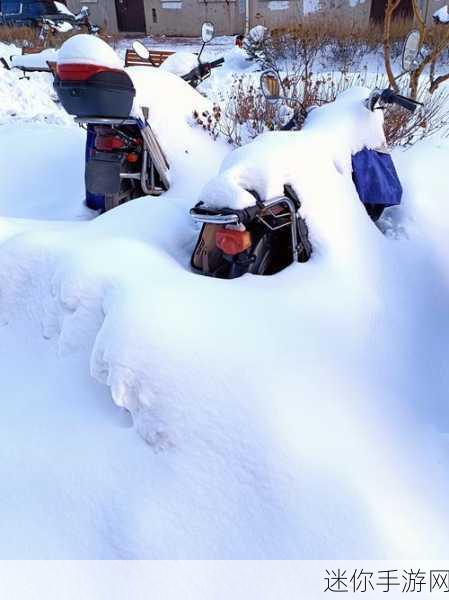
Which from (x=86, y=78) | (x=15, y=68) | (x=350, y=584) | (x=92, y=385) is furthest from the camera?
(x=15, y=68)

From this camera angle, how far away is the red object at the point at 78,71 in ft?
8.63

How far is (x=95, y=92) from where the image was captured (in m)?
2.69

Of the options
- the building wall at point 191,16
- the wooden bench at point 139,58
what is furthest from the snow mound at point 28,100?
the building wall at point 191,16

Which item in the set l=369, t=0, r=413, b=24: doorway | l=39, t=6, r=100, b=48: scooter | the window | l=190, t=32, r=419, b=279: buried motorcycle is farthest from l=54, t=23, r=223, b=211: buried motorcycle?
l=369, t=0, r=413, b=24: doorway

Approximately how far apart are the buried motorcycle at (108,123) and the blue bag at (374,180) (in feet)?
4.97

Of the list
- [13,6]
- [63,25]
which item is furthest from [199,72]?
[13,6]

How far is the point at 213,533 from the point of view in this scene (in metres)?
1.10

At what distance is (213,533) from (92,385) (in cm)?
60

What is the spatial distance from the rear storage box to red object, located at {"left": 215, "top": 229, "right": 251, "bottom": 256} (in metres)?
1.57

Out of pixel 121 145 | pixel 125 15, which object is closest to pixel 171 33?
pixel 125 15

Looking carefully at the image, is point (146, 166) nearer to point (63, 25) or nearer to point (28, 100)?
point (28, 100)

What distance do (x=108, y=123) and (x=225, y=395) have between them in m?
2.31

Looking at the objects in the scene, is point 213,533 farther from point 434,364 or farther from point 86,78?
point 86,78

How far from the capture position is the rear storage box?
8.74ft
